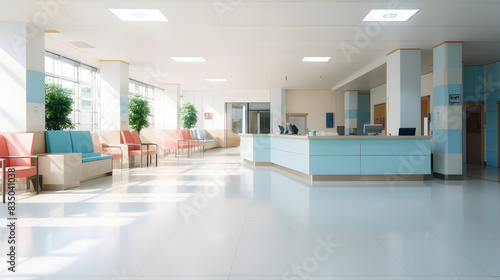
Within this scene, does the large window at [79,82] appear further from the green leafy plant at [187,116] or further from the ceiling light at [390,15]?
the ceiling light at [390,15]

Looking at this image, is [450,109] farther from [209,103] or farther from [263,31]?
[209,103]

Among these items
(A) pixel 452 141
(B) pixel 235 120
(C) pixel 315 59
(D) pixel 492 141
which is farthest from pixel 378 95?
(B) pixel 235 120

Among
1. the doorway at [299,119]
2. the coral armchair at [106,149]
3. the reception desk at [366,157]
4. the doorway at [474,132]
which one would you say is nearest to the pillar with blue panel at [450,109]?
the reception desk at [366,157]

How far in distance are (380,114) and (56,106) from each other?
514 inches

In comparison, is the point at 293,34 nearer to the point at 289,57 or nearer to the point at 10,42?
the point at 289,57

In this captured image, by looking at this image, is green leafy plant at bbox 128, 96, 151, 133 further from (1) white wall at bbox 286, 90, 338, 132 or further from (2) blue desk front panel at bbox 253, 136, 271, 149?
(1) white wall at bbox 286, 90, 338, 132

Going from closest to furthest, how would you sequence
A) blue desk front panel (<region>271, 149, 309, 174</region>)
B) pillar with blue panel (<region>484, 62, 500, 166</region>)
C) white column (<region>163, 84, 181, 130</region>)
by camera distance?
blue desk front panel (<region>271, 149, 309, 174</region>) < pillar with blue panel (<region>484, 62, 500, 166</region>) < white column (<region>163, 84, 181, 130</region>)

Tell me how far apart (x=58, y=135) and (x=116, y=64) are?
4.19 m

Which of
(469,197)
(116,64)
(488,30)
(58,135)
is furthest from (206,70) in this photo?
(469,197)

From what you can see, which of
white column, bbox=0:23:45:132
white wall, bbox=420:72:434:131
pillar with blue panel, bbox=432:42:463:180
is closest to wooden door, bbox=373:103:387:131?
white wall, bbox=420:72:434:131

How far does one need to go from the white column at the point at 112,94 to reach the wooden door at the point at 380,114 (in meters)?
11.0

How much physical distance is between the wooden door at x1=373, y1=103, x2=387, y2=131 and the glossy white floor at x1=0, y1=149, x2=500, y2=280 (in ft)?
29.2

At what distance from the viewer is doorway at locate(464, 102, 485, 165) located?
35.7ft

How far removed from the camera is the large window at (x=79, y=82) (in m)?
9.41
